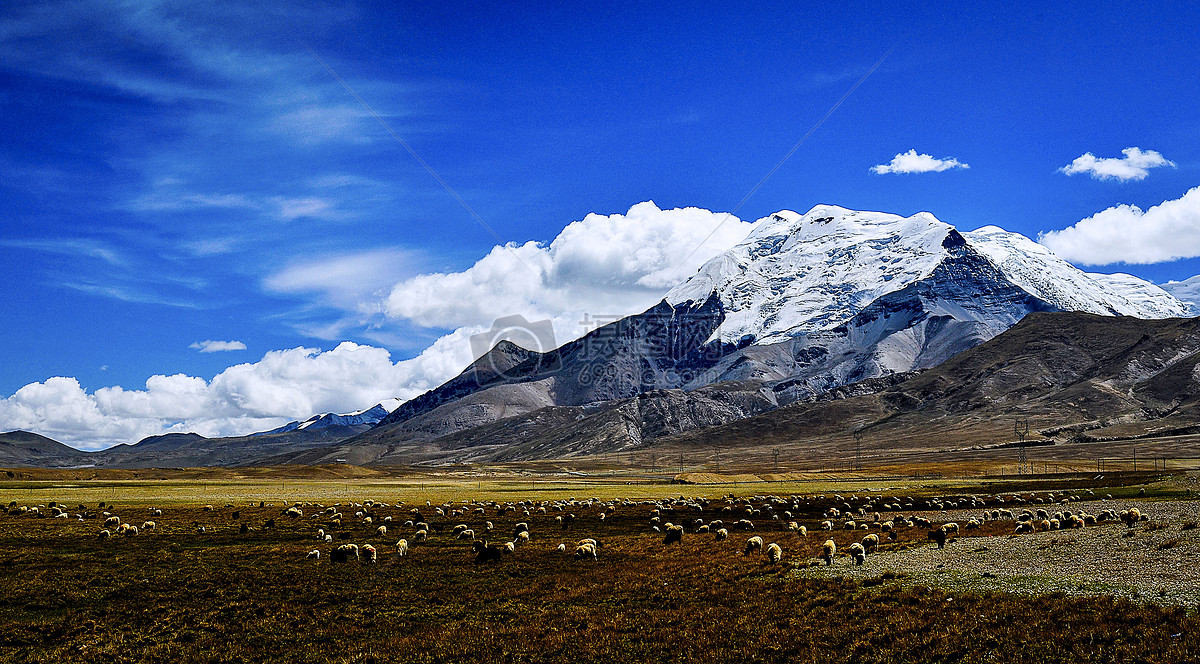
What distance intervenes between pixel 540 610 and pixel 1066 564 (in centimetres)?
1765

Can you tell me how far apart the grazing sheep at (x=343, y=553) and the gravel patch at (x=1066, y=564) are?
60.6ft

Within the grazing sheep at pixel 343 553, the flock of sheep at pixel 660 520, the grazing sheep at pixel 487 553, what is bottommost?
the flock of sheep at pixel 660 520

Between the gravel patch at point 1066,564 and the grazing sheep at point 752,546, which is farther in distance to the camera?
the grazing sheep at point 752,546

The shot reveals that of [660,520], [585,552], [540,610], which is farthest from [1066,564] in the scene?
[660,520]

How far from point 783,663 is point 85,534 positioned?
4097cm

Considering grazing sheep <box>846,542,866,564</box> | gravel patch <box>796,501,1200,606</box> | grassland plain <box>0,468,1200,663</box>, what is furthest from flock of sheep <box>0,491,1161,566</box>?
gravel patch <box>796,501,1200,606</box>

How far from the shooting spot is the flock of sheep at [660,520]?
3388cm

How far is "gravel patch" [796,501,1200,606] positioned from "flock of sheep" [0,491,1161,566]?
64.1 inches

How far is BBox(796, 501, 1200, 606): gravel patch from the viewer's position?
69.5 feet

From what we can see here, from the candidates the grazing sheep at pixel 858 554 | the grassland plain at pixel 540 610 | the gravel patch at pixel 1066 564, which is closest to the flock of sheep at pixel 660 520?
the grazing sheep at pixel 858 554

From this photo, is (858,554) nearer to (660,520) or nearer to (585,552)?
(585,552)

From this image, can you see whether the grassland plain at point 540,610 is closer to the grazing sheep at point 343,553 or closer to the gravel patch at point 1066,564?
the gravel patch at point 1066,564

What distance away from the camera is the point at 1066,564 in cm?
2569

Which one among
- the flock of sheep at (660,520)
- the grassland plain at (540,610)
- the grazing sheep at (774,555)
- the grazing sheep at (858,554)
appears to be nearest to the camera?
the grassland plain at (540,610)
